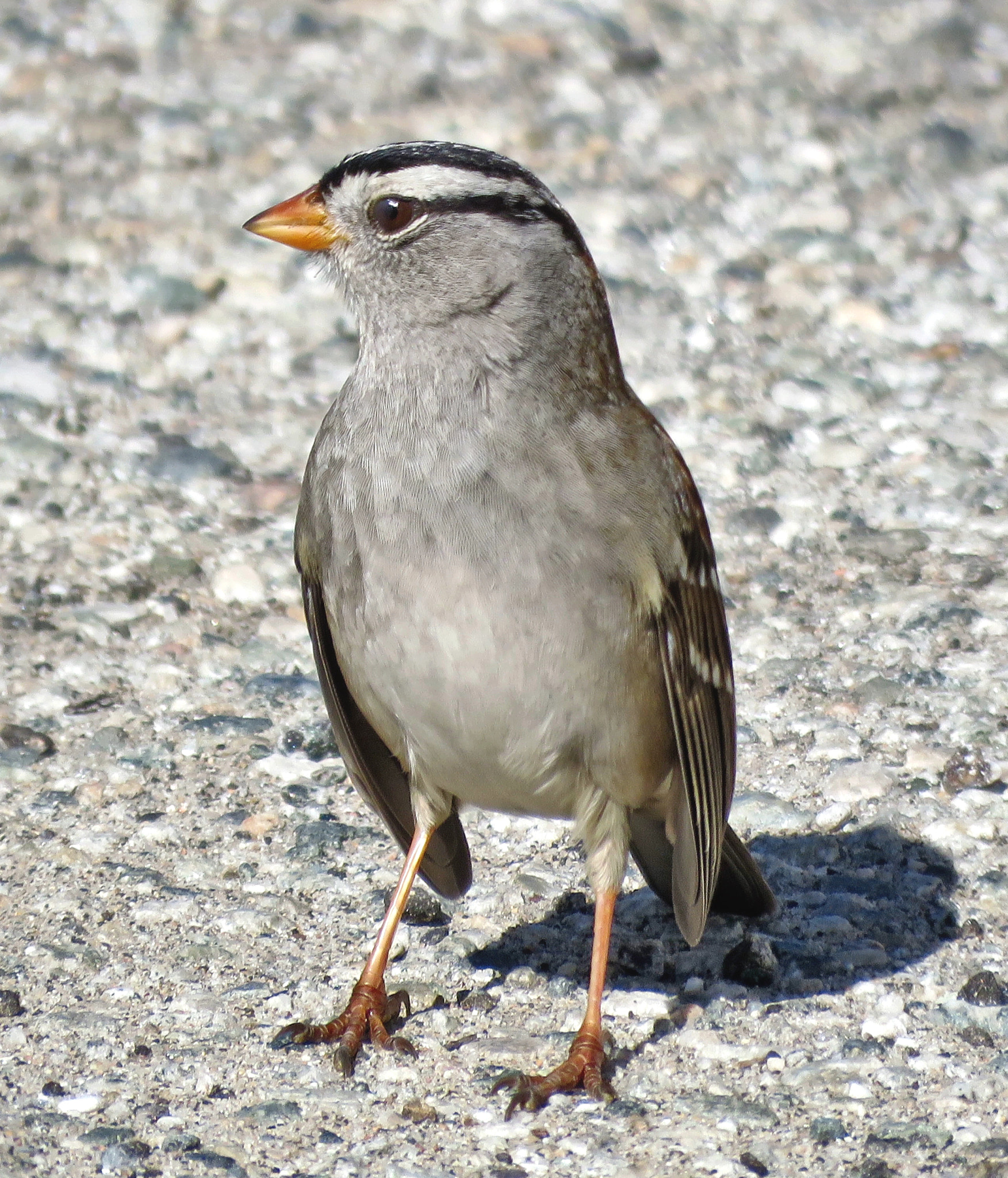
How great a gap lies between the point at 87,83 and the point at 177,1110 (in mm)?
6873

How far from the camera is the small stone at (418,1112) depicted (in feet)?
12.7

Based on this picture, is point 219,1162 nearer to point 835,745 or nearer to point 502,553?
point 502,553

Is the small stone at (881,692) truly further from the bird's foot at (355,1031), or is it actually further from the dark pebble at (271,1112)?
the dark pebble at (271,1112)

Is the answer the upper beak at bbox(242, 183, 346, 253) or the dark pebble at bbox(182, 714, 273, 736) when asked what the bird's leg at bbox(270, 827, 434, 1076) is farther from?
the upper beak at bbox(242, 183, 346, 253)

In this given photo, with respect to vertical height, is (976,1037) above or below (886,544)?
below

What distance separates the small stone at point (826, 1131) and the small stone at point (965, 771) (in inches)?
60.8

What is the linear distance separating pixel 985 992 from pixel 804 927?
1.86ft

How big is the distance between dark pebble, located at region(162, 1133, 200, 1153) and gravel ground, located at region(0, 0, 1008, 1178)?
0.01 metres

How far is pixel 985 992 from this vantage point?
428 cm

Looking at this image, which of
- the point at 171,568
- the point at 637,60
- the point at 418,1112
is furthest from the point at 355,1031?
the point at 637,60

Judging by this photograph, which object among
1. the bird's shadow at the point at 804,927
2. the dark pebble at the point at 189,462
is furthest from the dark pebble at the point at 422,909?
the dark pebble at the point at 189,462

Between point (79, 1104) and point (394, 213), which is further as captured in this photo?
point (394, 213)

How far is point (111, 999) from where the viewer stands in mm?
4266

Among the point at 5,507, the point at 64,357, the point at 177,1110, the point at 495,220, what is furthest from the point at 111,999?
the point at 64,357
